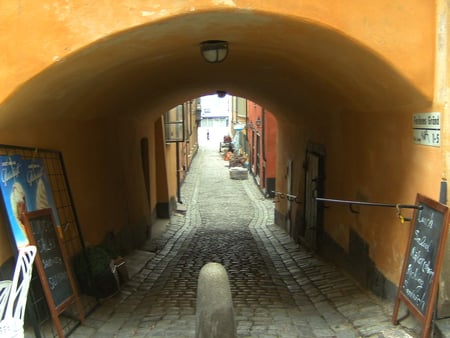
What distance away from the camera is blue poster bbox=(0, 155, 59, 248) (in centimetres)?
442

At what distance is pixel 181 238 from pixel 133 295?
528cm

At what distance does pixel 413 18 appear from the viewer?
4.18 metres

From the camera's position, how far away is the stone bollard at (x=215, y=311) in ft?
11.6

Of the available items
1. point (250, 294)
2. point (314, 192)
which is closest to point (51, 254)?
point (250, 294)

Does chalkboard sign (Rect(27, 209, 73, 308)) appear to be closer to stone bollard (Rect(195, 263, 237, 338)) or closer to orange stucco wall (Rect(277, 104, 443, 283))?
stone bollard (Rect(195, 263, 237, 338))

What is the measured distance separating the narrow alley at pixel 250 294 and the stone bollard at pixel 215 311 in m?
1.48

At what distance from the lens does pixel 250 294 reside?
22.8 ft

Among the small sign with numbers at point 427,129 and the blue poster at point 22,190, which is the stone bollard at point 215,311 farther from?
the small sign with numbers at point 427,129

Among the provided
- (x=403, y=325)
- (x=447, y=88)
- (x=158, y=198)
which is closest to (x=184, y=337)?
(x=403, y=325)

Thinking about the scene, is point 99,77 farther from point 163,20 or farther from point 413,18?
point 413,18

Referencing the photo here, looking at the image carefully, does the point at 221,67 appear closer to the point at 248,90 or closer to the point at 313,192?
the point at 248,90

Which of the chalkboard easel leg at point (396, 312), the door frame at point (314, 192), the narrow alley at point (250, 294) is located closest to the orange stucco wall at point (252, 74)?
the door frame at point (314, 192)

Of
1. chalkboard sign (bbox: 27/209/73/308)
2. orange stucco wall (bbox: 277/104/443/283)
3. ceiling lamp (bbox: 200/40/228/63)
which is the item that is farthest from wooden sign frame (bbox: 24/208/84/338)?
orange stucco wall (bbox: 277/104/443/283)

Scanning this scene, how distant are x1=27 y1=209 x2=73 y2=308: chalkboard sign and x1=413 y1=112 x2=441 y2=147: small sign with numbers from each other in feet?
12.2
